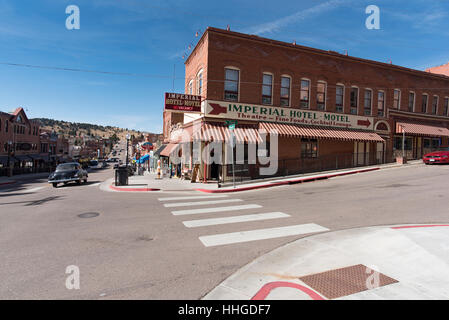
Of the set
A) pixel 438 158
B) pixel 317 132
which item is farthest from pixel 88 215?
pixel 438 158

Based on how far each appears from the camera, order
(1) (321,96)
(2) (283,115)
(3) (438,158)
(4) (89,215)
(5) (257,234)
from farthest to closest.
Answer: (1) (321,96) < (3) (438,158) < (2) (283,115) < (4) (89,215) < (5) (257,234)

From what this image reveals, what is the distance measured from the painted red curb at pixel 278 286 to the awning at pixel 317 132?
1439 cm

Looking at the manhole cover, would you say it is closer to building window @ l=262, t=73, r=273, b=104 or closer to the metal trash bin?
the metal trash bin

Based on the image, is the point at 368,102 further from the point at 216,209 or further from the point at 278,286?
the point at 278,286

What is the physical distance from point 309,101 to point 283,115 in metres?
2.84

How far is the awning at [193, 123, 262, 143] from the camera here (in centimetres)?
1583

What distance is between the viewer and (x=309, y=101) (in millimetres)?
20062

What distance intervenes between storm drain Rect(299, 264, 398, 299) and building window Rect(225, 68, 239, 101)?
1485 cm

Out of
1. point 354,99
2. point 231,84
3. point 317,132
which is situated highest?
point 354,99

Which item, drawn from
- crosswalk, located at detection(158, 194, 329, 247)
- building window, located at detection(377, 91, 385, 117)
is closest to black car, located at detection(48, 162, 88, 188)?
crosswalk, located at detection(158, 194, 329, 247)
